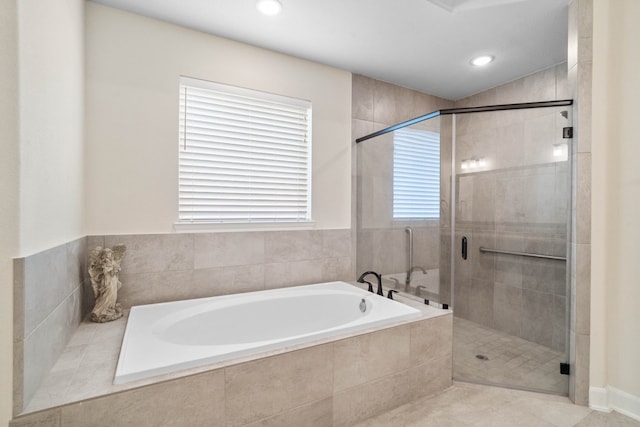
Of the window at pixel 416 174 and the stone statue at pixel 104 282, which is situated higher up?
the window at pixel 416 174

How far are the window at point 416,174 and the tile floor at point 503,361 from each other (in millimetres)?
913

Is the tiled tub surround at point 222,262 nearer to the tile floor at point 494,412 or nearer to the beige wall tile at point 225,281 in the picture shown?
the beige wall tile at point 225,281

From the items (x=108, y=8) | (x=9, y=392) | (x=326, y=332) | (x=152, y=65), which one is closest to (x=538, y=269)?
(x=326, y=332)

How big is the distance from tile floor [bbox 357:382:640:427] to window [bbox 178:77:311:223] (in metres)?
1.58

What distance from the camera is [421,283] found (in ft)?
7.86

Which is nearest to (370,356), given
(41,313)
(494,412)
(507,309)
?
(494,412)

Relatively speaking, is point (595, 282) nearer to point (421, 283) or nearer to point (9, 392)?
point (421, 283)

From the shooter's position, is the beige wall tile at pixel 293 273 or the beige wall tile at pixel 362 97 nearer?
the beige wall tile at pixel 293 273

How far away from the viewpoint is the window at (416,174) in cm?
238

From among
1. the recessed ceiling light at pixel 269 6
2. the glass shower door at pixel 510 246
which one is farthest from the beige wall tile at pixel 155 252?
the glass shower door at pixel 510 246

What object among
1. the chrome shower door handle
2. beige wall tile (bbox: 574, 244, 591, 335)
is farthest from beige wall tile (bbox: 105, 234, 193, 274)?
beige wall tile (bbox: 574, 244, 591, 335)

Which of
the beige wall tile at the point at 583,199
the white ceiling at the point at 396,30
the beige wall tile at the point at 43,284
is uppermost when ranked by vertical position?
the white ceiling at the point at 396,30

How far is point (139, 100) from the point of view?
2020 millimetres

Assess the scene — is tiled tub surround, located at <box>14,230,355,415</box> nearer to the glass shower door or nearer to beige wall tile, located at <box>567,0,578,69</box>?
the glass shower door
